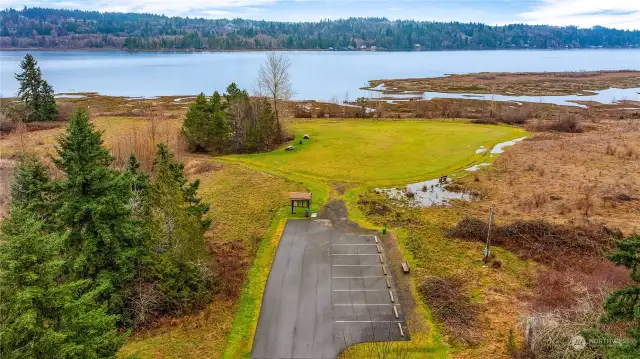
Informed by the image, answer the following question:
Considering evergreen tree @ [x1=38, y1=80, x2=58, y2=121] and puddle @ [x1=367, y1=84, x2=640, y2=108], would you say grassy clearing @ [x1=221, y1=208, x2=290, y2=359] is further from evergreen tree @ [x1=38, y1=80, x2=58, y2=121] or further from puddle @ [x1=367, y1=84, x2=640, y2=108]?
puddle @ [x1=367, y1=84, x2=640, y2=108]

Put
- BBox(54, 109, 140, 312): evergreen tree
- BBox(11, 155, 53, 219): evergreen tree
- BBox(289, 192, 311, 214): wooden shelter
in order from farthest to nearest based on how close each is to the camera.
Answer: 1. BBox(289, 192, 311, 214): wooden shelter
2. BBox(11, 155, 53, 219): evergreen tree
3. BBox(54, 109, 140, 312): evergreen tree

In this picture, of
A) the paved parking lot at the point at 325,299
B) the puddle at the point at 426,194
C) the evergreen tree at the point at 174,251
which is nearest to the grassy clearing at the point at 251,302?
the paved parking lot at the point at 325,299

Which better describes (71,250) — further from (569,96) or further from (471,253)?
(569,96)

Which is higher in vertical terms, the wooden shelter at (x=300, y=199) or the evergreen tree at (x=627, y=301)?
the evergreen tree at (x=627, y=301)

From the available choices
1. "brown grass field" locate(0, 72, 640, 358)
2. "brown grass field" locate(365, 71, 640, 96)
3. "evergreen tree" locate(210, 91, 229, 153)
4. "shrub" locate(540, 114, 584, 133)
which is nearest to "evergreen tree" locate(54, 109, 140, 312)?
"brown grass field" locate(0, 72, 640, 358)

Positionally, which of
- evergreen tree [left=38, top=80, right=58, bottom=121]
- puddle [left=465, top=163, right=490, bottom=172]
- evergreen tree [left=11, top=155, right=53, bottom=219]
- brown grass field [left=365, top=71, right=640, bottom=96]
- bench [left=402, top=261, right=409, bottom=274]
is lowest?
bench [left=402, top=261, right=409, bottom=274]

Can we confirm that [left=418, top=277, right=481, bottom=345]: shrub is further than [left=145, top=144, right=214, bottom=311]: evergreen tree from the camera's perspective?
No

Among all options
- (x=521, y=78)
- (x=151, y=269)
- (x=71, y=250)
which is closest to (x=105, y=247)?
(x=71, y=250)

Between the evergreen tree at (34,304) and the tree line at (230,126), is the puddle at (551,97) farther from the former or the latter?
the evergreen tree at (34,304)

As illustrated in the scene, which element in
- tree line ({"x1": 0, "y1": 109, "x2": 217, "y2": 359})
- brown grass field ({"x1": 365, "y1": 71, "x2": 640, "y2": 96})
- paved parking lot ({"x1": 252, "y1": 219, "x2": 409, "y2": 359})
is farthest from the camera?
brown grass field ({"x1": 365, "y1": 71, "x2": 640, "y2": 96})
